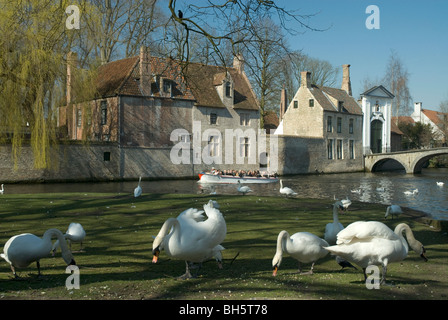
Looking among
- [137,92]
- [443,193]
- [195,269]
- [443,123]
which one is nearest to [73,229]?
[195,269]

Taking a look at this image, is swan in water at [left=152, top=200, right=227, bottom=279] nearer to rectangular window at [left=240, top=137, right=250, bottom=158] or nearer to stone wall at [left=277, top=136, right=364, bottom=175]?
rectangular window at [left=240, top=137, right=250, bottom=158]

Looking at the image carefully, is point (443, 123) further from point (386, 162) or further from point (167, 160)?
point (167, 160)

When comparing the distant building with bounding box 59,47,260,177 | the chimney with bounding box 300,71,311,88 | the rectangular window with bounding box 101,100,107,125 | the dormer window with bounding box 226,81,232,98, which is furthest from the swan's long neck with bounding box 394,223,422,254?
the chimney with bounding box 300,71,311,88

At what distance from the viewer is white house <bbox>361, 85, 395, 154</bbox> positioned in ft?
210

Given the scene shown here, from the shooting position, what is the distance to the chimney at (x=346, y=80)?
6519 centimetres

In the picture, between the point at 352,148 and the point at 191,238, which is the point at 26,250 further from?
the point at 352,148

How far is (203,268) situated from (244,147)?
42.1 m

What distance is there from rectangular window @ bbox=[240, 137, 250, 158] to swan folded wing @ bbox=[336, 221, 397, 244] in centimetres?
4270

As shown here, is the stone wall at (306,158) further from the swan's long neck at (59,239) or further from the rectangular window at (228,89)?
the swan's long neck at (59,239)

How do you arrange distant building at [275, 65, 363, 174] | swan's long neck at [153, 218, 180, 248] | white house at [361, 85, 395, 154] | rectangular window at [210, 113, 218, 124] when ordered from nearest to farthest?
swan's long neck at [153, 218, 180, 248], rectangular window at [210, 113, 218, 124], distant building at [275, 65, 363, 174], white house at [361, 85, 395, 154]

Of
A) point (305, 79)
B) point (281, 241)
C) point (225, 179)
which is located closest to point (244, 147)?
point (225, 179)

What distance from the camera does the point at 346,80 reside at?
2571 inches
